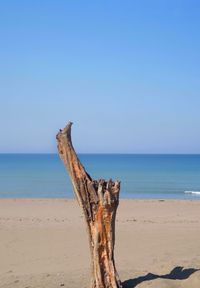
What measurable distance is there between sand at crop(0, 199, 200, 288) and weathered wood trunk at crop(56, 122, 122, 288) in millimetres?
616

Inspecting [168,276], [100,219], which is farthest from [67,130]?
[168,276]

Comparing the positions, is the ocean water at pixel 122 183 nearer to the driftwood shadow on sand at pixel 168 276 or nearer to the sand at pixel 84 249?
the sand at pixel 84 249

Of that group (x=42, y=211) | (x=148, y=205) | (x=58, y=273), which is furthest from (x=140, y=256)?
(x=148, y=205)

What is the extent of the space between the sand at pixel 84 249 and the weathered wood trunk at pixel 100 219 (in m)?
0.62

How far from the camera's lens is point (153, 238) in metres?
14.3

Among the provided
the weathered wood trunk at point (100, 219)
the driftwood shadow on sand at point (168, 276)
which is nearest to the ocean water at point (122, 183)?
the driftwood shadow on sand at point (168, 276)

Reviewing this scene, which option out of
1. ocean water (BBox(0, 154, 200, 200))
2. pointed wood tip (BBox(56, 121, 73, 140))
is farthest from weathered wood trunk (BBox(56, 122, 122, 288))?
ocean water (BBox(0, 154, 200, 200))

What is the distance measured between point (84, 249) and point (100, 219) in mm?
5508

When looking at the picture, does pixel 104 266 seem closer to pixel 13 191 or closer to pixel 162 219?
pixel 162 219

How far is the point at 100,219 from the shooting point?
752cm

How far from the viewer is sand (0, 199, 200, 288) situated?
8969mm

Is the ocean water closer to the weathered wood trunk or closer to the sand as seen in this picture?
→ the sand

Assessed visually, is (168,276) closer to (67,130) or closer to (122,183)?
(67,130)

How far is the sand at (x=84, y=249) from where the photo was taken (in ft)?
29.4
